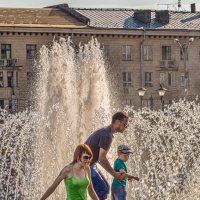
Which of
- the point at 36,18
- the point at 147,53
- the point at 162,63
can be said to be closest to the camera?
the point at 36,18

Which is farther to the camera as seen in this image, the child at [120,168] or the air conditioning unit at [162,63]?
the air conditioning unit at [162,63]

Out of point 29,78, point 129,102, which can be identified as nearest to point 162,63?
point 129,102

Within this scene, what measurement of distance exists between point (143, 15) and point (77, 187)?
58414mm

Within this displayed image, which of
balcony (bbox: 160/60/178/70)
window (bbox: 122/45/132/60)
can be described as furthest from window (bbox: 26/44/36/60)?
balcony (bbox: 160/60/178/70)

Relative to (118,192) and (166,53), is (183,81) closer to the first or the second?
(166,53)

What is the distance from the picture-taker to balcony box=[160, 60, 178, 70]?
71.4 meters

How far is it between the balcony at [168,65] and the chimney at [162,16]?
2.65 m

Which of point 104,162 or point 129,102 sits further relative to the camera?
point 129,102

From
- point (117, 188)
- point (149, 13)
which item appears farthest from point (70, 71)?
point (149, 13)

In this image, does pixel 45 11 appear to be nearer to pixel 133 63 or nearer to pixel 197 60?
pixel 133 63

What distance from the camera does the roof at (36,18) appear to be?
67312 millimetres

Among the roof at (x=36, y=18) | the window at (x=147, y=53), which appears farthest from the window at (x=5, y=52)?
the window at (x=147, y=53)

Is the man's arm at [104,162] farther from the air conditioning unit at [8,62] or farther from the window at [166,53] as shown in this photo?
the window at [166,53]

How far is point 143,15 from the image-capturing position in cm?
7050
